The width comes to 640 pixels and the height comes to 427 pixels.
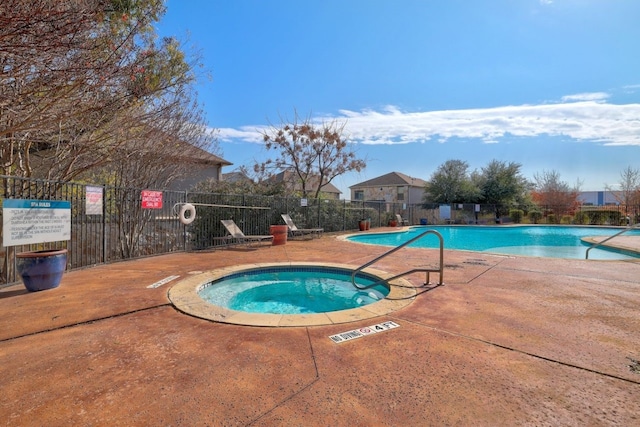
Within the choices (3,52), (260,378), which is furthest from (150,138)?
(260,378)

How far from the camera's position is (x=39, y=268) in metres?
4.74

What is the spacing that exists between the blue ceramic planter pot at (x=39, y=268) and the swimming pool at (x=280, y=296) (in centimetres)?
188

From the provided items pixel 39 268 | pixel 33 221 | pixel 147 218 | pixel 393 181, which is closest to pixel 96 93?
pixel 33 221

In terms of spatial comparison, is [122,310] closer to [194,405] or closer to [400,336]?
[194,405]

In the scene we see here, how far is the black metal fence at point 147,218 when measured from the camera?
6.22 metres

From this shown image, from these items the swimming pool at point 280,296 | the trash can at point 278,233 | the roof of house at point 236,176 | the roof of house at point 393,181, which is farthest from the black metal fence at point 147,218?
the roof of house at point 393,181

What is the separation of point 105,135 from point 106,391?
20.3 feet

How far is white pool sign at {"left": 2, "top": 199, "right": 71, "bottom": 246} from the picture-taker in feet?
14.8

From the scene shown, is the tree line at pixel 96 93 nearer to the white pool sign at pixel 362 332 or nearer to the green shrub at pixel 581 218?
the white pool sign at pixel 362 332

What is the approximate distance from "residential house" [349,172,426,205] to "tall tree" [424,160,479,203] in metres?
5.72

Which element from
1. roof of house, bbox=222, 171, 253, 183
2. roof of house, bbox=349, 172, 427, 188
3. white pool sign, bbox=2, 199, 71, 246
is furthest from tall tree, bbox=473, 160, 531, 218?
white pool sign, bbox=2, 199, 71, 246

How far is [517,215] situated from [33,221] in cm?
2901

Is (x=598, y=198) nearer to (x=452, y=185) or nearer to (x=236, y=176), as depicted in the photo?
(x=452, y=185)

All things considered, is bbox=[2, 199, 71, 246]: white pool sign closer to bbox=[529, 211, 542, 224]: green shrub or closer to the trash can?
the trash can
